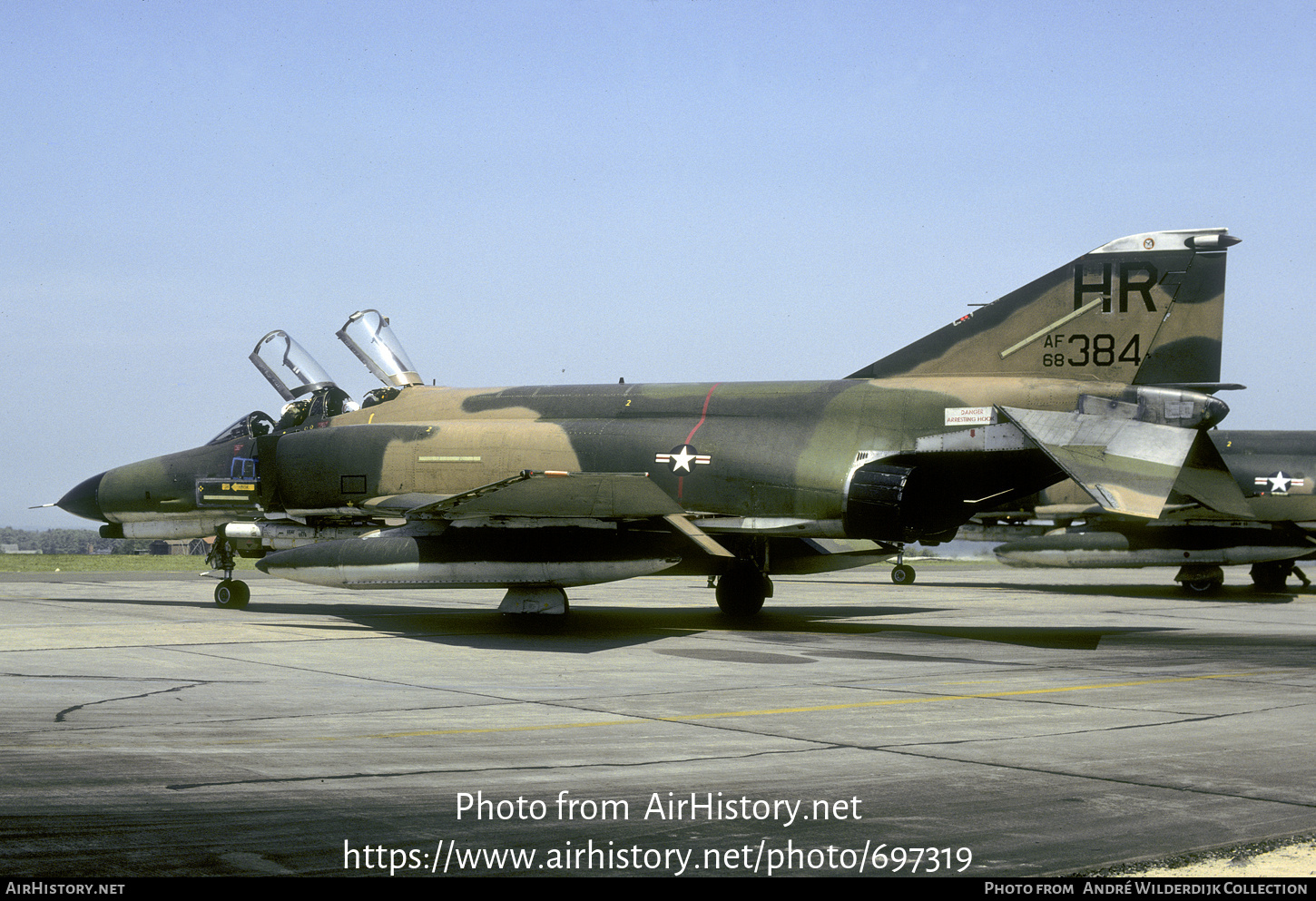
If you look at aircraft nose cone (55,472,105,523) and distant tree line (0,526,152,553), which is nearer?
aircraft nose cone (55,472,105,523)

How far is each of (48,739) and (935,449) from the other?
10164 mm

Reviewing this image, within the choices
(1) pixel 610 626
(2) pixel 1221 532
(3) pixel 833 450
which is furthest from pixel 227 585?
(2) pixel 1221 532

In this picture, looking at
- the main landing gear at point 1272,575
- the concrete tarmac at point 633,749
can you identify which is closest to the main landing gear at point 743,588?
the concrete tarmac at point 633,749

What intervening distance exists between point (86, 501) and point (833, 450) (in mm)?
12039

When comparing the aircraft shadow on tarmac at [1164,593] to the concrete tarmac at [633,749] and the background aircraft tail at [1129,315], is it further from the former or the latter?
the background aircraft tail at [1129,315]

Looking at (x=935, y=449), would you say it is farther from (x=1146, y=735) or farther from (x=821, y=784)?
(x=821, y=784)

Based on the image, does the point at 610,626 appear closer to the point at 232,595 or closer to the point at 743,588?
the point at 743,588

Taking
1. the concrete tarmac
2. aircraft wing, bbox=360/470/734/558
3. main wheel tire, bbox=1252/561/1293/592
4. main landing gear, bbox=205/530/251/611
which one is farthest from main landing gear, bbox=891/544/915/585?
main landing gear, bbox=205/530/251/611

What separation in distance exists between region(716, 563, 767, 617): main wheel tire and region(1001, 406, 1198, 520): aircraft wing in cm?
501

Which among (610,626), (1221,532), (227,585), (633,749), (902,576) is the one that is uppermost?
(633,749)

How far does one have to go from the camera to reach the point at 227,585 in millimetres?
17641

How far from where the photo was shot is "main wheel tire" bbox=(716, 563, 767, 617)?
1700cm

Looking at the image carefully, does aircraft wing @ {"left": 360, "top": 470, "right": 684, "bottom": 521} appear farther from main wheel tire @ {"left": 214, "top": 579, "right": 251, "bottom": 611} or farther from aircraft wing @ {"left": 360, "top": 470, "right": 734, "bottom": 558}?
main wheel tire @ {"left": 214, "top": 579, "right": 251, "bottom": 611}

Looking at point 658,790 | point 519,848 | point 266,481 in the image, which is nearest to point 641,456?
point 266,481
